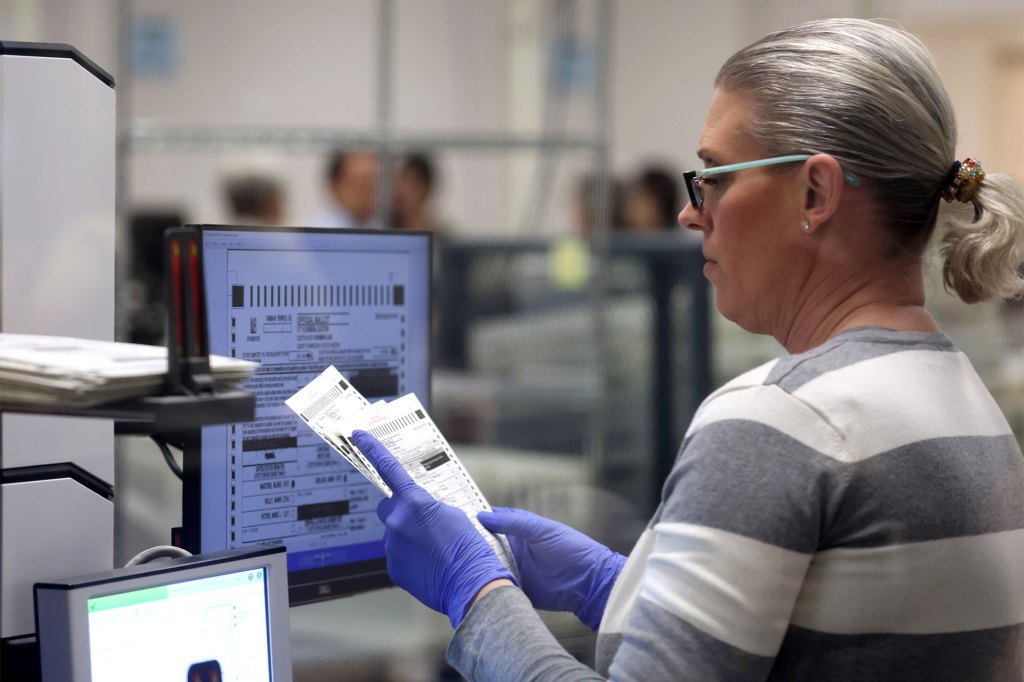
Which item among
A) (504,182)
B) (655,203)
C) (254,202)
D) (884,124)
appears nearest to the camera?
(884,124)

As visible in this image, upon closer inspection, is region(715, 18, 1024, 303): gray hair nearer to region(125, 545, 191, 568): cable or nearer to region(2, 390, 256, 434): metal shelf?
region(2, 390, 256, 434): metal shelf

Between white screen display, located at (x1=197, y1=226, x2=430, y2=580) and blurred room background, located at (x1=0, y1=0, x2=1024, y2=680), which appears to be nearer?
white screen display, located at (x1=197, y1=226, x2=430, y2=580)

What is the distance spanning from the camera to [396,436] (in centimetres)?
117

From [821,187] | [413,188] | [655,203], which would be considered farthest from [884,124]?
[655,203]

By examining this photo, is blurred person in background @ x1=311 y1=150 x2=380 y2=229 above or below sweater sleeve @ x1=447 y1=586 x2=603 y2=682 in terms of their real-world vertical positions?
above

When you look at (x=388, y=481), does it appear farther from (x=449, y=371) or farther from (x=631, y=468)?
(x=631, y=468)

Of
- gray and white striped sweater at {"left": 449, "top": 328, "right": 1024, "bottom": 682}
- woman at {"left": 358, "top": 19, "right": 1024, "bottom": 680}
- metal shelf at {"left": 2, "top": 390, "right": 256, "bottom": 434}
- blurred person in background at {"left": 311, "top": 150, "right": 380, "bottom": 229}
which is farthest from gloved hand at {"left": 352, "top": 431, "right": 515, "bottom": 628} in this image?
blurred person in background at {"left": 311, "top": 150, "right": 380, "bottom": 229}

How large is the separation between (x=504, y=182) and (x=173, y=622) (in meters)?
5.08

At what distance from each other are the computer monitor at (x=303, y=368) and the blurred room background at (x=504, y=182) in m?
0.07

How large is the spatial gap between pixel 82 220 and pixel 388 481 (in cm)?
39

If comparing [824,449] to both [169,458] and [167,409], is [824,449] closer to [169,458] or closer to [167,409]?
[167,409]

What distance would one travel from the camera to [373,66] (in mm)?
5379

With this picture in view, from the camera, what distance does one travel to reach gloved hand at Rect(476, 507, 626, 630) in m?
1.25

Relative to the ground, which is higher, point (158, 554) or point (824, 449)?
point (824, 449)
